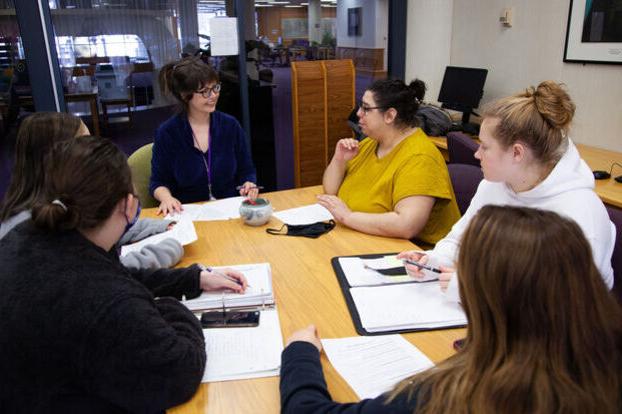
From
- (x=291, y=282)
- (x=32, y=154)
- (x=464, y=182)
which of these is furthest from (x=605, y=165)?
(x=32, y=154)

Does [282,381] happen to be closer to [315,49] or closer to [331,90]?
[331,90]

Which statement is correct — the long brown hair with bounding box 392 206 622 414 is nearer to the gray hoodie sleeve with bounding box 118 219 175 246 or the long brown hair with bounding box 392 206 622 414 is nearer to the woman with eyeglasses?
the gray hoodie sleeve with bounding box 118 219 175 246

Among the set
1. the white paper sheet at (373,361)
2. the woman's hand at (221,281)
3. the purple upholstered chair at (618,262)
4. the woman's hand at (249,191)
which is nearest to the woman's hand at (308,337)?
the white paper sheet at (373,361)

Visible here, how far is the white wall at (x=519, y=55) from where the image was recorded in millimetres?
2986

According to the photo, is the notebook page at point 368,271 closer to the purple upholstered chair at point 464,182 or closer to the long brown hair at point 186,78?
the purple upholstered chair at point 464,182

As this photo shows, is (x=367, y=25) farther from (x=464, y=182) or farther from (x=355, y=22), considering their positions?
(x=464, y=182)

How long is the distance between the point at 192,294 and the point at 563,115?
118 cm

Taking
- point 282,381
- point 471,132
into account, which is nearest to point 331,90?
point 471,132

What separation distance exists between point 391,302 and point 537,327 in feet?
2.24

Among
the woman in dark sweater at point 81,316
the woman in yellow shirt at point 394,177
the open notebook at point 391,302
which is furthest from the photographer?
the woman in yellow shirt at point 394,177

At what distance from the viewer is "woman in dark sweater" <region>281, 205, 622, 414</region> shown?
2.28ft

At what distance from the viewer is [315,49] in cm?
414

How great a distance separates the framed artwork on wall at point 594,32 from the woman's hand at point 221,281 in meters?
2.60

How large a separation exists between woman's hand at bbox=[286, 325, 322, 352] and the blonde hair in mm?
824
